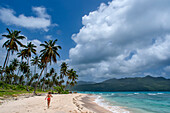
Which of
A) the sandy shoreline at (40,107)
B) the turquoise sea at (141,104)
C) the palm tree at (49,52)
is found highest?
the palm tree at (49,52)

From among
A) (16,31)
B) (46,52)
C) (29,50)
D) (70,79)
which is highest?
(16,31)

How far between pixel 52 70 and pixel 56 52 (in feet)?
146

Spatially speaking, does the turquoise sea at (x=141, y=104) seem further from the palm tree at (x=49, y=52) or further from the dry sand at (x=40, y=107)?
the palm tree at (x=49, y=52)

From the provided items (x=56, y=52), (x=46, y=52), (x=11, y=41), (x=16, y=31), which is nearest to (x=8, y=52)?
(x=11, y=41)

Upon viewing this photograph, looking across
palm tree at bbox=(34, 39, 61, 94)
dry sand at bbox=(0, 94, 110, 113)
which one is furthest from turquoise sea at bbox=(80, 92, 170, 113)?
palm tree at bbox=(34, 39, 61, 94)

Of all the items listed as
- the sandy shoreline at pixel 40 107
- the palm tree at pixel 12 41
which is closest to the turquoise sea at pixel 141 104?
the sandy shoreline at pixel 40 107

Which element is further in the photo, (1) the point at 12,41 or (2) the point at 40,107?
(1) the point at 12,41

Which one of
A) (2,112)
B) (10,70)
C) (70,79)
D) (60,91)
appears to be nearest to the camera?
(2,112)

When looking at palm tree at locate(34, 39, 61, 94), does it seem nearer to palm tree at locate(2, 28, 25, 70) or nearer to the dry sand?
palm tree at locate(2, 28, 25, 70)

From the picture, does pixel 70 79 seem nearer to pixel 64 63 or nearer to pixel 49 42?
pixel 64 63

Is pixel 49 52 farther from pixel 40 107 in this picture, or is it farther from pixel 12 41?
pixel 40 107

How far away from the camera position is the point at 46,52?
29.3m

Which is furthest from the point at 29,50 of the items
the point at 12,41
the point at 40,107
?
the point at 40,107

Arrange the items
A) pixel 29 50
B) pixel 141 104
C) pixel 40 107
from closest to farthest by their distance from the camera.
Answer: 1. pixel 40 107
2. pixel 141 104
3. pixel 29 50
